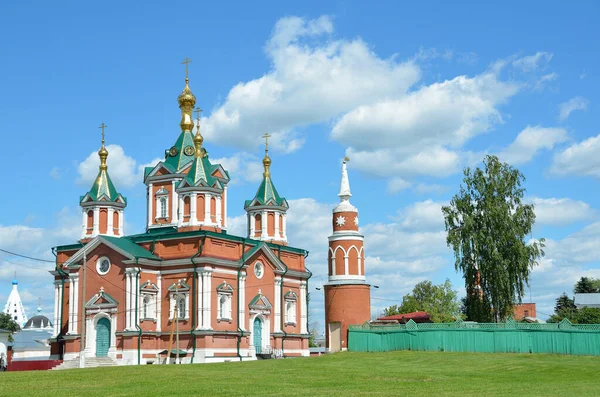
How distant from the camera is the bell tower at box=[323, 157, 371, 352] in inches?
2025

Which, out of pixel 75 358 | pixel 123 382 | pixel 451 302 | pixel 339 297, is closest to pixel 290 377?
pixel 123 382

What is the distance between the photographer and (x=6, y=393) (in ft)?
70.0

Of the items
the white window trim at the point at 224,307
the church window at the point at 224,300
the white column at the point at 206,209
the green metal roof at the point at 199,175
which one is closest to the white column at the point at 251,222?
the green metal roof at the point at 199,175

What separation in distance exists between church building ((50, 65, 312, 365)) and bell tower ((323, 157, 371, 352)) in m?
0.32

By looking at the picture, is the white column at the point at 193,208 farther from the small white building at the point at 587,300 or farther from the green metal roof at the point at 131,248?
the small white building at the point at 587,300

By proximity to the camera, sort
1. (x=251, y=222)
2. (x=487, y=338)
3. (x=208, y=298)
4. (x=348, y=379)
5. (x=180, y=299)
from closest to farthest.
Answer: (x=348, y=379), (x=487, y=338), (x=208, y=298), (x=180, y=299), (x=251, y=222)

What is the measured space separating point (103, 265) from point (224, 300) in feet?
22.9

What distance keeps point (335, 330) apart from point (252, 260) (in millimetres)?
8198

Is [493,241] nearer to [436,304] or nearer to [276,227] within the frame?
[276,227]

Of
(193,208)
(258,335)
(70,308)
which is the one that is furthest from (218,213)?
(70,308)

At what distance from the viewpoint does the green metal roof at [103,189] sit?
164 feet

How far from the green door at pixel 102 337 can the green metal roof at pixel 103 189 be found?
8836mm

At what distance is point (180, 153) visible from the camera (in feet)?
165

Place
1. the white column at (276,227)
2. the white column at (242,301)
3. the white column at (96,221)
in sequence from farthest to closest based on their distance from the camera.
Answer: the white column at (276,227), the white column at (96,221), the white column at (242,301)
